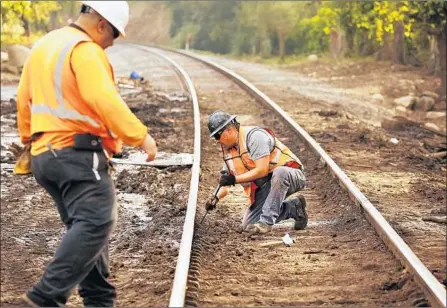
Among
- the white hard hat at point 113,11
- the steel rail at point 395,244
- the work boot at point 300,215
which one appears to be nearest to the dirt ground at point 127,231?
the work boot at point 300,215

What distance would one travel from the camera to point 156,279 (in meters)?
6.52

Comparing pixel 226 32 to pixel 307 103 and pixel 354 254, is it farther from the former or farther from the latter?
pixel 354 254

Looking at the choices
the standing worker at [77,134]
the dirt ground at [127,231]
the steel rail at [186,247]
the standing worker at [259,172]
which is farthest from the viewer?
the standing worker at [259,172]

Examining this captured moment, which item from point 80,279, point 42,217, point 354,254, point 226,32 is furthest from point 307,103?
point 226,32

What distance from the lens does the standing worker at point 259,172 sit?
296 inches

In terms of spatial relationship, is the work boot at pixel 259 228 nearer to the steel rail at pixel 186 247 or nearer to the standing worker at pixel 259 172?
the standing worker at pixel 259 172

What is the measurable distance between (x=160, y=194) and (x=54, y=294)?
480 centimetres

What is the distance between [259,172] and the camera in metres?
7.56

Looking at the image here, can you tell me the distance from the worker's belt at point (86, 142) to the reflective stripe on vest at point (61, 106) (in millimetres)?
79

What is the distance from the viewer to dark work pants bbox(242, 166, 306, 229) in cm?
771

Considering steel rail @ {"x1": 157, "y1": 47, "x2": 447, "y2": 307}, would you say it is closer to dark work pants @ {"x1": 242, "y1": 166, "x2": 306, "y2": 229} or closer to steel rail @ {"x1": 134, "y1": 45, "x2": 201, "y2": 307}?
dark work pants @ {"x1": 242, "y1": 166, "x2": 306, "y2": 229}

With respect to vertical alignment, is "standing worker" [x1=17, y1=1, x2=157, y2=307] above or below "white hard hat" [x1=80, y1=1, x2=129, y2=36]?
below

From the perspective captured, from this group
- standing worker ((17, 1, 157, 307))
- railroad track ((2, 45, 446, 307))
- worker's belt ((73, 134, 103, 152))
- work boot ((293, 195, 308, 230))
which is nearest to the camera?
standing worker ((17, 1, 157, 307))

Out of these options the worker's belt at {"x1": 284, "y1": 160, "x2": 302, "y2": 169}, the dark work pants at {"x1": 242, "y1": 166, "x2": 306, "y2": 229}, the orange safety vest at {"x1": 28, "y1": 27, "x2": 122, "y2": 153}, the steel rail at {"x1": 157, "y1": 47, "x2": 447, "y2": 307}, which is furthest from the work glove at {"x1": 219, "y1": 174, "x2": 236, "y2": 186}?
the orange safety vest at {"x1": 28, "y1": 27, "x2": 122, "y2": 153}
